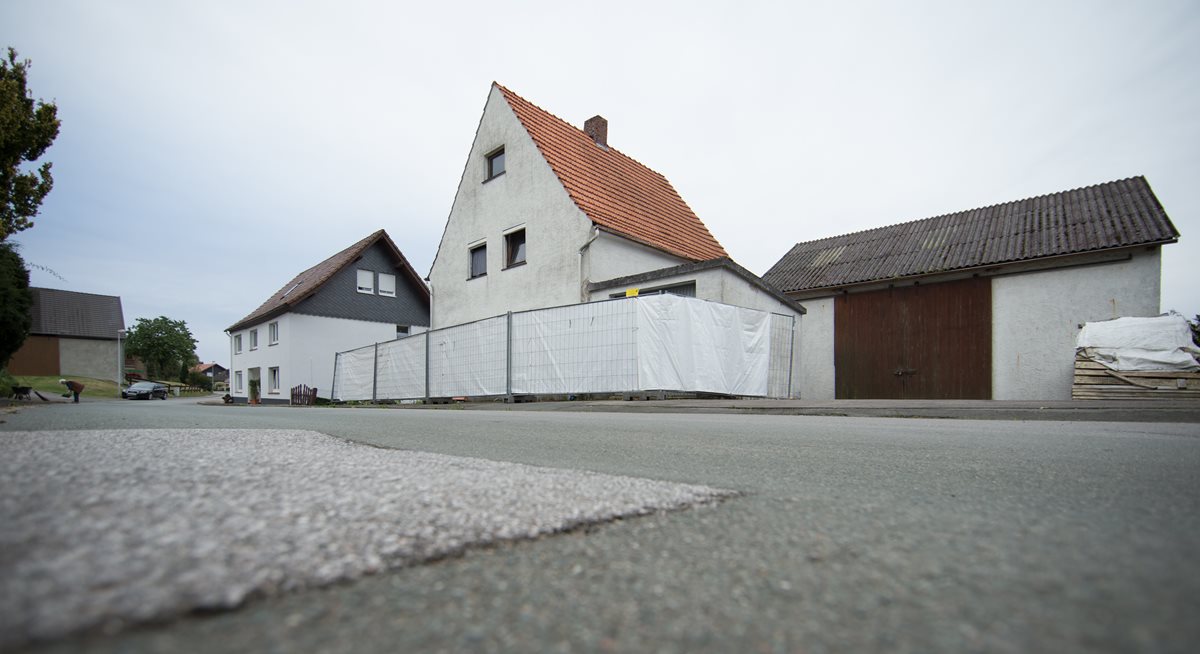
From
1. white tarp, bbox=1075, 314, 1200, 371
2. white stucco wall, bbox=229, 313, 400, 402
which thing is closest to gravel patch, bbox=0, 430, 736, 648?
white tarp, bbox=1075, 314, 1200, 371

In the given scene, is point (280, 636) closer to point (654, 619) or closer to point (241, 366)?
point (654, 619)

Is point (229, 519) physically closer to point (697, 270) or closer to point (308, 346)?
point (697, 270)

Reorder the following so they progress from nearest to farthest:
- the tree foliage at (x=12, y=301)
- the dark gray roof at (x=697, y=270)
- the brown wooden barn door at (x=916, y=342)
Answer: the dark gray roof at (x=697, y=270) → the brown wooden barn door at (x=916, y=342) → the tree foliage at (x=12, y=301)

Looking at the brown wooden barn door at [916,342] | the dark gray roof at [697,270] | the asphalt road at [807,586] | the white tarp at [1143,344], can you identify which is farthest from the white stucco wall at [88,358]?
the white tarp at [1143,344]

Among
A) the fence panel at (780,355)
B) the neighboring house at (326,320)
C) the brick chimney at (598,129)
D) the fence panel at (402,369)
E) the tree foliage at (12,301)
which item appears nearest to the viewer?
the fence panel at (780,355)

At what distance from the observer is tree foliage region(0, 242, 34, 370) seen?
2138cm

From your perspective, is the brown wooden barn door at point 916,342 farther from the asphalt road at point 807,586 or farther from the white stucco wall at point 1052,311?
the asphalt road at point 807,586

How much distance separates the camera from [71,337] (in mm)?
51125

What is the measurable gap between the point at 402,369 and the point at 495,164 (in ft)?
23.0

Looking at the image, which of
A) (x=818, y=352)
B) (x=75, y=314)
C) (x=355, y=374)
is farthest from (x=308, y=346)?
(x=75, y=314)

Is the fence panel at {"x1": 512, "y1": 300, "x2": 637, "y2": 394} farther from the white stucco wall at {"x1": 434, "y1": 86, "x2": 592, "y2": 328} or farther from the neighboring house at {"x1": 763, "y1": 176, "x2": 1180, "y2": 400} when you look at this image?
the neighboring house at {"x1": 763, "y1": 176, "x2": 1180, "y2": 400}

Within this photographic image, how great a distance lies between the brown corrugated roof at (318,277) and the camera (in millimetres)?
28297

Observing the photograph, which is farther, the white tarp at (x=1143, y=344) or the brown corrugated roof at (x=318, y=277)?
the brown corrugated roof at (x=318, y=277)

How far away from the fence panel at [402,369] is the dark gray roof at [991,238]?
10.6 m
